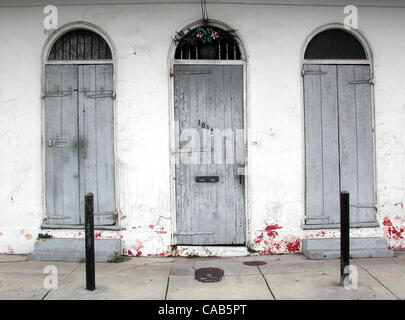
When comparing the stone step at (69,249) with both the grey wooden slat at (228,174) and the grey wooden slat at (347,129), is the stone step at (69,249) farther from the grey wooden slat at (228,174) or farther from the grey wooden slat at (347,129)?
the grey wooden slat at (347,129)

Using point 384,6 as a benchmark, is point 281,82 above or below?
below

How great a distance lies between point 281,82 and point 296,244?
2.49m

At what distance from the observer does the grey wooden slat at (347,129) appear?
21.0 feet

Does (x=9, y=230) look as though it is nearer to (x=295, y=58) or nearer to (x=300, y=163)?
(x=300, y=163)

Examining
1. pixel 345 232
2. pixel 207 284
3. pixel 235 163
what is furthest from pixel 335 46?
pixel 207 284

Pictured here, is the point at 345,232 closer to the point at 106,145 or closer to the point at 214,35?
the point at 214,35

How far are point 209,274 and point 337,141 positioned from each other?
2.87m

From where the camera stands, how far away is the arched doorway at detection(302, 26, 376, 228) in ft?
21.0

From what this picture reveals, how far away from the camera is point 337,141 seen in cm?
641

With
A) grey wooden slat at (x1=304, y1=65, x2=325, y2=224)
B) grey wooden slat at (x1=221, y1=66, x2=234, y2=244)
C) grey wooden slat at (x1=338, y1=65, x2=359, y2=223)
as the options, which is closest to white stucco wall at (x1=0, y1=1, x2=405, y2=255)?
grey wooden slat at (x1=304, y1=65, x2=325, y2=224)

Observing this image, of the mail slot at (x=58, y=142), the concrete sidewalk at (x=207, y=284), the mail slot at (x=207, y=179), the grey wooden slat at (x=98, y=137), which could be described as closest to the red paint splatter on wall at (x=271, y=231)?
the concrete sidewalk at (x=207, y=284)

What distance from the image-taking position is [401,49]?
6.44 m

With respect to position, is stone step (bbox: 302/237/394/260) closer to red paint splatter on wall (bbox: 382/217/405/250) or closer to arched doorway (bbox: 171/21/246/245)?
red paint splatter on wall (bbox: 382/217/405/250)
